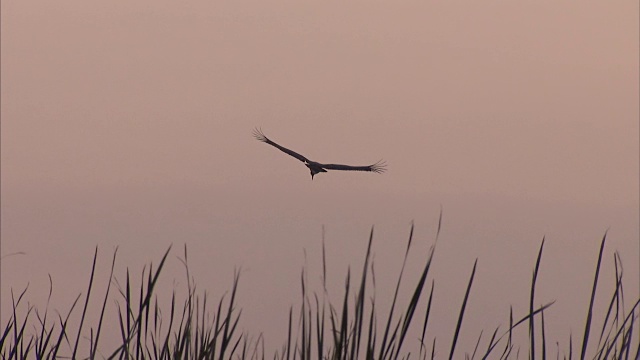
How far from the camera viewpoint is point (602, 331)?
367 cm

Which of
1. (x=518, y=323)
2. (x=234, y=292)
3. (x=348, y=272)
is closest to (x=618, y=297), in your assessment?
(x=518, y=323)

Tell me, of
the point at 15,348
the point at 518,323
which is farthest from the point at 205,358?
the point at 518,323

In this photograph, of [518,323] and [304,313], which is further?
[518,323]

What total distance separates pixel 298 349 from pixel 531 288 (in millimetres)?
1044

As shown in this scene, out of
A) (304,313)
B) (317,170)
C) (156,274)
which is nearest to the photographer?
(304,313)

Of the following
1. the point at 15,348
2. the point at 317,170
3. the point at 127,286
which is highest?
the point at 317,170

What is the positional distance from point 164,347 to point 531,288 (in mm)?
1607

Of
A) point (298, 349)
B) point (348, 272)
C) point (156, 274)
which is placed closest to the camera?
point (348, 272)

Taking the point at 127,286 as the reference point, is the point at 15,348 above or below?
below

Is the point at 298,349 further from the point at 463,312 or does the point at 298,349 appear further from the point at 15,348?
the point at 15,348

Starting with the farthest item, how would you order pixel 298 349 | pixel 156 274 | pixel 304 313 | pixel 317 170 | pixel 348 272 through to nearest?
pixel 317 170, pixel 298 349, pixel 156 274, pixel 304 313, pixel 348 272

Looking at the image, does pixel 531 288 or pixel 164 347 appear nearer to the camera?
pixel 531 288

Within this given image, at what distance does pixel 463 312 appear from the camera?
10.6ft

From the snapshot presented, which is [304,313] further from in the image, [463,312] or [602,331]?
[602,331]
